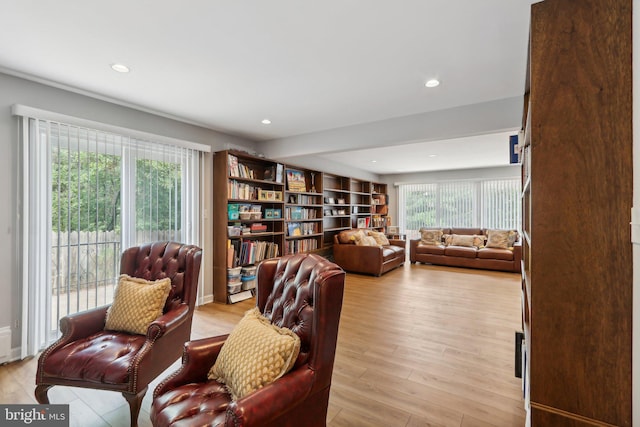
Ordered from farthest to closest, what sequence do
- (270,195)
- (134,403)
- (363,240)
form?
(363,240) → (270,195) → (134,403)

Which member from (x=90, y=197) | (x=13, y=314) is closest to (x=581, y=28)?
(x=90, y=197)

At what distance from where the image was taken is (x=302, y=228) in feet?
18.0

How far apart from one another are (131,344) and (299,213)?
3725mm

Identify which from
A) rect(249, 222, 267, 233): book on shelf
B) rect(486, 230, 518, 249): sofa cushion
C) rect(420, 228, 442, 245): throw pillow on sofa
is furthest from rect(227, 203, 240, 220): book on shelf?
rect(486, 230, 518, 249): sofa cushion

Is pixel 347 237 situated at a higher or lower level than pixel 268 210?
lower

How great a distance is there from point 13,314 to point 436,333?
12.1ft

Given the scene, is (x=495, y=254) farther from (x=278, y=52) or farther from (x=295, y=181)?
(x=278, y=52)

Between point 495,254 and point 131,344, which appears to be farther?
point 495,254

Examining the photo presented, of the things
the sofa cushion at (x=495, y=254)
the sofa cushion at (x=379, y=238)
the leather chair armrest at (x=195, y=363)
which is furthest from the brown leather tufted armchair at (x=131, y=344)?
the sofa cushion at (x=495, y=254)

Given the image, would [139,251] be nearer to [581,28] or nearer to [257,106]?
[257,106]

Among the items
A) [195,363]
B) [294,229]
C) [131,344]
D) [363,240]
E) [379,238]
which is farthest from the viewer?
[379,238]

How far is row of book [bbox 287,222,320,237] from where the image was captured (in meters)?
Result: 5.10

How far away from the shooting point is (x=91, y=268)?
2721mm

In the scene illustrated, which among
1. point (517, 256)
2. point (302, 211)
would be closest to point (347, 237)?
point (302, 211)
